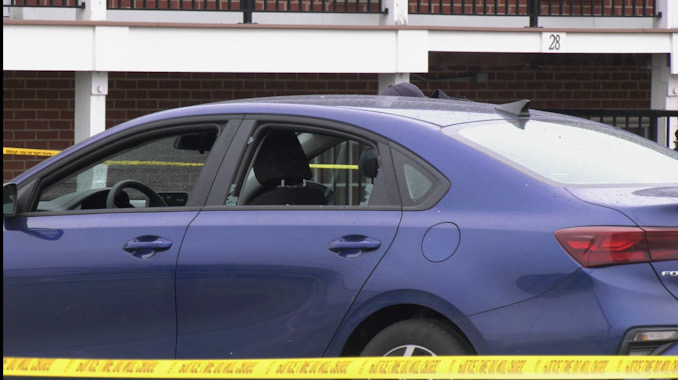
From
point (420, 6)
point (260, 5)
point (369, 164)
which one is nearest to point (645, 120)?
point (420, 6)

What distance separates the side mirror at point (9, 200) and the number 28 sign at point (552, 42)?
944cm

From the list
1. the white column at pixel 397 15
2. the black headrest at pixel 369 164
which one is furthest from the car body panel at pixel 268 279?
the white column at pixel 397 15

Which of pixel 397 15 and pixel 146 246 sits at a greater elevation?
pixel 397 15

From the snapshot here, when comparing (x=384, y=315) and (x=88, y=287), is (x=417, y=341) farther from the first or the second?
(x=88, y=287)

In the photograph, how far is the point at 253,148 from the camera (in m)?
4.77

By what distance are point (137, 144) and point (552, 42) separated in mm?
9402

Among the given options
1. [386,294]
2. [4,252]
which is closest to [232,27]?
[4,252]

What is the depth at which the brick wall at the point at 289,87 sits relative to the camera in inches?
571

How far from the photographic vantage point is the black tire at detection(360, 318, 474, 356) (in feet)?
13.7

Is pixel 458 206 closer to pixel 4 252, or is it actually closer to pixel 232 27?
pixel 4 252

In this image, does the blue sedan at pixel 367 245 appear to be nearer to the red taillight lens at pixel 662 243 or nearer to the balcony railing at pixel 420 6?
the red taillight lens at pixel 662 243

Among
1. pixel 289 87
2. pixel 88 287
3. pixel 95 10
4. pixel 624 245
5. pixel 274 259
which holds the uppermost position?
pixel 95 10

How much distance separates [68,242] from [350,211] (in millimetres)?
1110

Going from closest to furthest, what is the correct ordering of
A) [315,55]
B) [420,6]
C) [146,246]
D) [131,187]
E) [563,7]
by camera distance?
[146,246] < [131,187] < [315,55] < [420,6] < [563,7]
